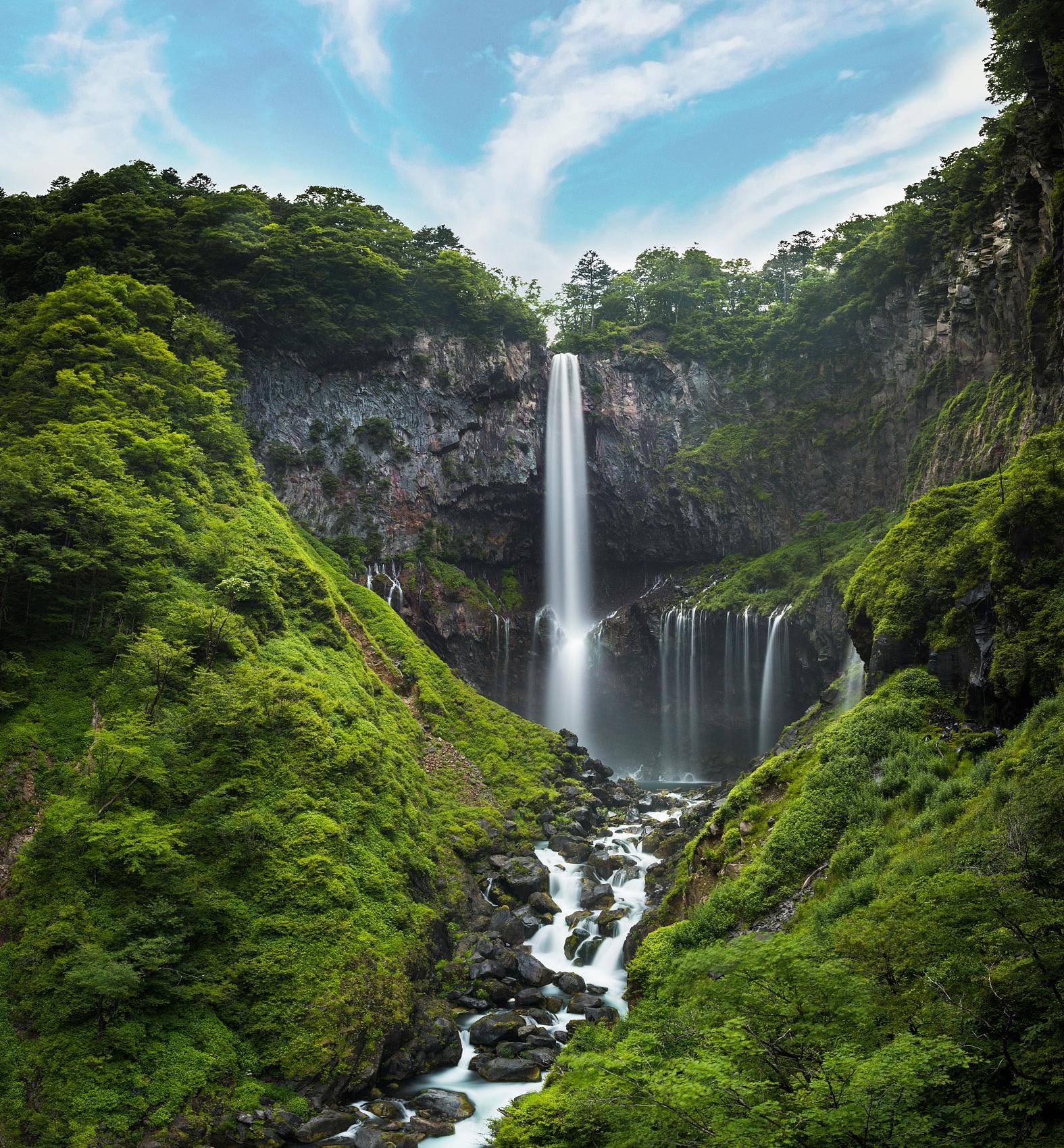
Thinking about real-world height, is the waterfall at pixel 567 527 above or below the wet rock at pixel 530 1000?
above

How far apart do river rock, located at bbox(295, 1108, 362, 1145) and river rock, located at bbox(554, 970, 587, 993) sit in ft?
21.1

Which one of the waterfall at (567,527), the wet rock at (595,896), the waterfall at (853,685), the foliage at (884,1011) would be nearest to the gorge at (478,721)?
the foliage at (884,1011)

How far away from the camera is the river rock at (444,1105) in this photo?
13211 mm

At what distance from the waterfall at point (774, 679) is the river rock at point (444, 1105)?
28799 millimetres

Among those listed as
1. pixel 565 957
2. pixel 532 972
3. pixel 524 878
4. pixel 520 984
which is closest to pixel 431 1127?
pixel 520 984

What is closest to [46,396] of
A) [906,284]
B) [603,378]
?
[603,378]

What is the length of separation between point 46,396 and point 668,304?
41114 mm

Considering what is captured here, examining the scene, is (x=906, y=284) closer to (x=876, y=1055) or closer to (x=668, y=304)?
(x=668, y=304)

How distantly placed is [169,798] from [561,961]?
1102 centimetres

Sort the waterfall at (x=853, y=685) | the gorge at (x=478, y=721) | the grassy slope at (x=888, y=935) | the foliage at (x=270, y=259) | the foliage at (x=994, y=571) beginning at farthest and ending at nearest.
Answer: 1. the foliage at (x=270, y=259)
2. the waterfall at (x=853, y=685)
3. the foliage at (x=994, y=571)
4. the gorge at (x=478, y=721)
5. the grassy slope at (x=888, y=935)

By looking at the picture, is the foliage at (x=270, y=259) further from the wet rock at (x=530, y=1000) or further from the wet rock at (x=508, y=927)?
the wet rock at (x=530, y=1000)

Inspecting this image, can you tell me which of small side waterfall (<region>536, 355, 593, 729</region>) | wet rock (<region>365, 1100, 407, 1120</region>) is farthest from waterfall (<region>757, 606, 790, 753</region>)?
wet rock (<region>365, 1100, 407, 1120</region>)

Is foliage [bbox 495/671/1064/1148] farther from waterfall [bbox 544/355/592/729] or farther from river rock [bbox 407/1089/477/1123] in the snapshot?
waterfall [bbox 544/355/592/729]

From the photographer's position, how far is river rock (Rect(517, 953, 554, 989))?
17.7 m
